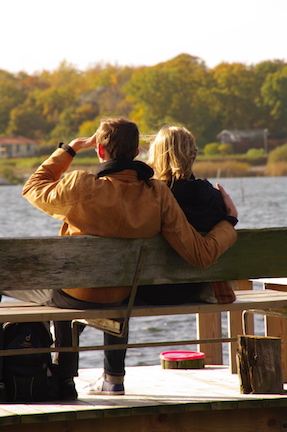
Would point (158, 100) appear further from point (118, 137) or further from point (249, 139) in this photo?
point (118, 137)

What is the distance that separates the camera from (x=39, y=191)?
3963 millimetres

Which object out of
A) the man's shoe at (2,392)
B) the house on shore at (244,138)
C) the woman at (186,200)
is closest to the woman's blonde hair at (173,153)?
the woman at (186,200)

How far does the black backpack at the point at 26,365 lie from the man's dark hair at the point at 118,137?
0.86 m

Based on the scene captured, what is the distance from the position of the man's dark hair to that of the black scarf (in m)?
0.05

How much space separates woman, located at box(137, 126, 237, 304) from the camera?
418cm

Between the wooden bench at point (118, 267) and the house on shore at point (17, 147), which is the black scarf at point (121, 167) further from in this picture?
the house on shore at point (17, 147)

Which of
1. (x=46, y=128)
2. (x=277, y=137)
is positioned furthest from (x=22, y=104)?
(x=277, y=137)

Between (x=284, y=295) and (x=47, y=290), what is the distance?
1.23 meters

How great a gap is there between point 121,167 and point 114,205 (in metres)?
0.19

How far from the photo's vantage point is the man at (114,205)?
3.90 m

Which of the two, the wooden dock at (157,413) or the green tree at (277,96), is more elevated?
the green tree at (277,96)

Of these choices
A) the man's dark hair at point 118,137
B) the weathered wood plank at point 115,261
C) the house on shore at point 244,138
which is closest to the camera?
the weathered wood plank at point 115,261

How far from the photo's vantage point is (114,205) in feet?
12.9

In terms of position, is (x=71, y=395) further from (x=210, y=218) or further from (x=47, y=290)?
(x=210, y=218)
